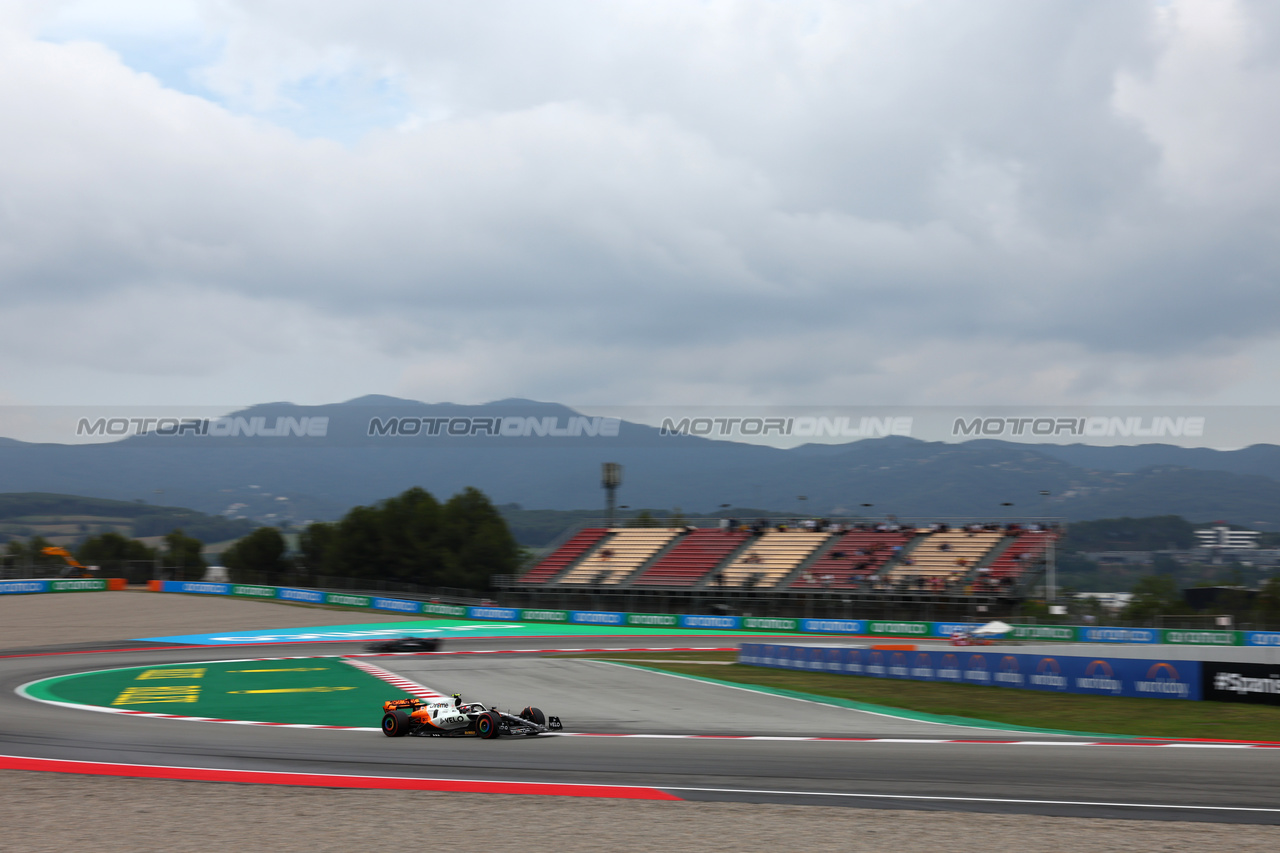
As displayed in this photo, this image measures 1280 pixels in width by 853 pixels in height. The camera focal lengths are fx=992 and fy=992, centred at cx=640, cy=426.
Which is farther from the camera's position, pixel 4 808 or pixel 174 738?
pixel 174 738

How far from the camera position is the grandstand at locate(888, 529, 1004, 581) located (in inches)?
1935

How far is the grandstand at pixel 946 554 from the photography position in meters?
49.2

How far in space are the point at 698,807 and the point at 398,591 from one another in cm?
4781

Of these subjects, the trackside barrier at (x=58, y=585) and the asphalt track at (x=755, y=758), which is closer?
the asphalt track at (x=755, y=758)

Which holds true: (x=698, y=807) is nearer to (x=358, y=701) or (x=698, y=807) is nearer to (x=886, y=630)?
(x=358, y=701)

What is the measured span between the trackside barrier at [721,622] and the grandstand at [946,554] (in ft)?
24.2

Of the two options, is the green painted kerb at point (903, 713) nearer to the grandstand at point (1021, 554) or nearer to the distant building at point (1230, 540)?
the grandstand at point (1021, 554)

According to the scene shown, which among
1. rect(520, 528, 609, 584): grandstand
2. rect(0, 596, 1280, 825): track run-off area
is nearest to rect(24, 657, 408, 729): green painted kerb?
rect(0, 596, 1280, 825): track run-off area

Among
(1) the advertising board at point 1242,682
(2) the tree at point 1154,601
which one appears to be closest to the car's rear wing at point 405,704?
(1) the advertising board at point 1242,682

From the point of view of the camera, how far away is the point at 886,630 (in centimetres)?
4256

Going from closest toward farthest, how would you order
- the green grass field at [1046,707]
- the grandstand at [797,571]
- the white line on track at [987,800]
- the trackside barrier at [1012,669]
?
the white line on track at [987,800], the green grass field at [1046,707], the trackside barrier at [1012,669], the grandstand at [797,571]

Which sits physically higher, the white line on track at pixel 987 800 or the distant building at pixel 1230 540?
the distant building at pixel 1230 540

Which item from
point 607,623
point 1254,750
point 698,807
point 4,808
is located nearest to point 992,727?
point 1254,750

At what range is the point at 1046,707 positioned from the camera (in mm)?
18594
